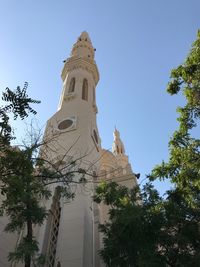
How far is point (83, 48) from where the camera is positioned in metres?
35.2

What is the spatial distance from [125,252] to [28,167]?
5343 mm

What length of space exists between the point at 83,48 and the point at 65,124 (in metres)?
14.4

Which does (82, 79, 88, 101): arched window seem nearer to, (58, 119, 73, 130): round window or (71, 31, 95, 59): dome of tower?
(71, 31, 95, 59): dome of tower

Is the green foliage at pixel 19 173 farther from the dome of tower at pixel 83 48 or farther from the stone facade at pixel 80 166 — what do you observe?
the dome of tower at pixel 83 48

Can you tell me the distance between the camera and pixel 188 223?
11.4 meters

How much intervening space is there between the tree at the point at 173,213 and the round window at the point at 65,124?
1073cm

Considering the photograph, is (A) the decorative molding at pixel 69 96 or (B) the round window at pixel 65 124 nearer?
(B) the round window at pixel 65 124

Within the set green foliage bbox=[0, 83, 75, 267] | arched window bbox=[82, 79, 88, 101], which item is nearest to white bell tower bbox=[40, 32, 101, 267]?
arched window bbox=[82, 79, 88, 101]

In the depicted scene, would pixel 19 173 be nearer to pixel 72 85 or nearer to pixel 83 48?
pixel 72 85

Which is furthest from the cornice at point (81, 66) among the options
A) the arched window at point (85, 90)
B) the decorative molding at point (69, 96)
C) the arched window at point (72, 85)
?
the decorative molding at point (69, 96)

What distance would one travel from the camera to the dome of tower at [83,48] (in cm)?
3334

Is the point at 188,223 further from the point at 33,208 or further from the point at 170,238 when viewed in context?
the point at 33,208

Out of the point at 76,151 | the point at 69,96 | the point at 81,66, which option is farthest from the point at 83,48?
the point at 76,151

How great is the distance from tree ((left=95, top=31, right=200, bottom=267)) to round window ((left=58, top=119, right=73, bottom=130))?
10.7 meters
